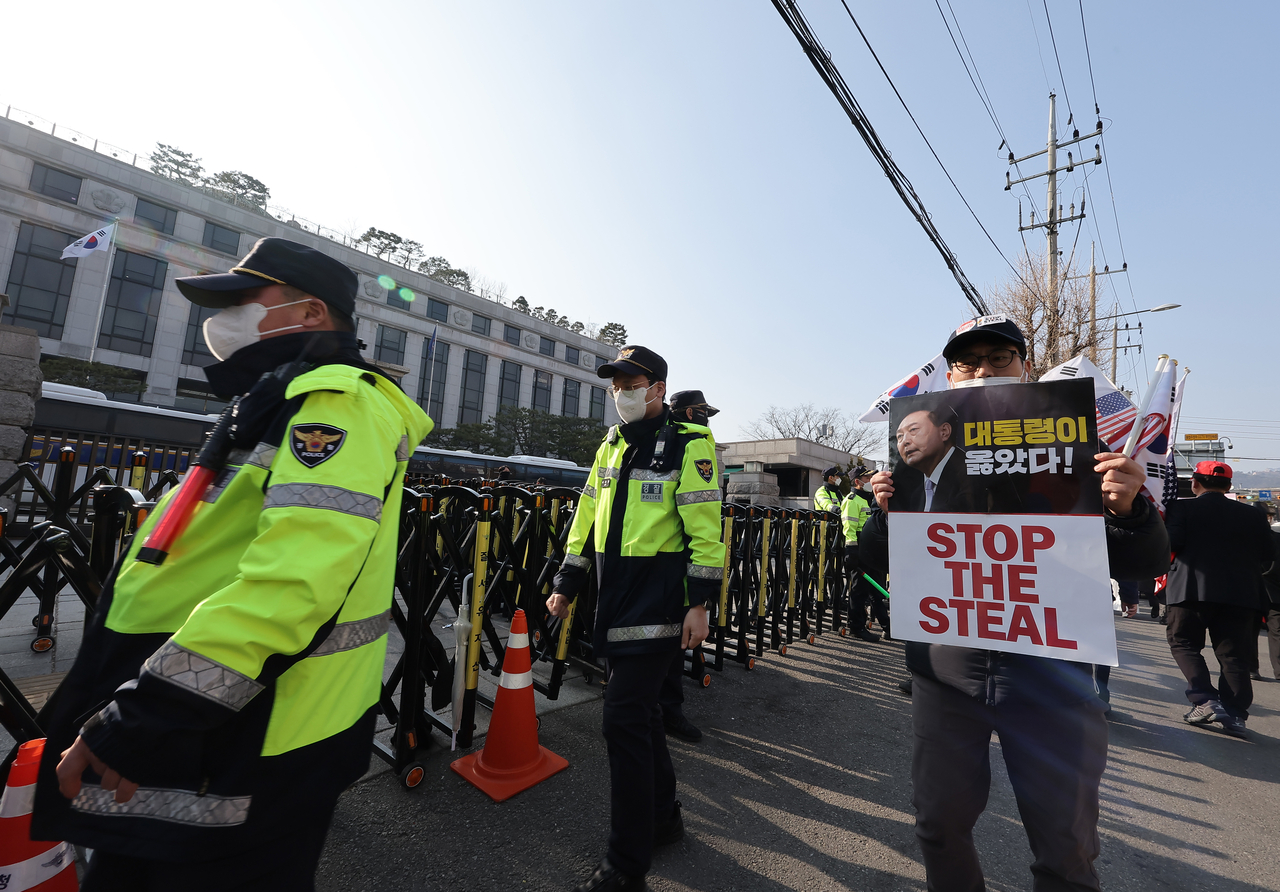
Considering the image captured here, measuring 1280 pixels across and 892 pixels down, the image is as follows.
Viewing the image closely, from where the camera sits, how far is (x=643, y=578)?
2.38 metres

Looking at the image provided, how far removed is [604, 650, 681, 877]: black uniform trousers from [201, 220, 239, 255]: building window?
44298 mm

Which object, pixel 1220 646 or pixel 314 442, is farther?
pixel 1220 646

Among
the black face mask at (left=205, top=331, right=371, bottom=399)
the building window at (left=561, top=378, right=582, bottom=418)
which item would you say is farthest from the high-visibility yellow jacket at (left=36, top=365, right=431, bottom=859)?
the building window at (left=561, top=378, right=582, bottom=418)

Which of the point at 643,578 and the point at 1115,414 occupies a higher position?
the point at 1115,414

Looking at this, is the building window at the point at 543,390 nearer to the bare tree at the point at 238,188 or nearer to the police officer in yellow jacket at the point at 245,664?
A: the bare tree at the point at 238,188

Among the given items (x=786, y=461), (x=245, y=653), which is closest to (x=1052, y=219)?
(x=786, y=461)

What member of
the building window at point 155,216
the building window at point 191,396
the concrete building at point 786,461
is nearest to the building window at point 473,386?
the building window at point 191,396

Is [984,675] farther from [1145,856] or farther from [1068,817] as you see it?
[1145,856]

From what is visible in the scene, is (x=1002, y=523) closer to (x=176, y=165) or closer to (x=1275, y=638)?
(x=1275, y=638)

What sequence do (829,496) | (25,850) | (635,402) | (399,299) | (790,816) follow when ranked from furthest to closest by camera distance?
(399,299), (829,496), (790,816), (635,402), (25,850)

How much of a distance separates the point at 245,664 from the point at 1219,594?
666 cm

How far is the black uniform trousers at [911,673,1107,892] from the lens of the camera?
60.4 inches

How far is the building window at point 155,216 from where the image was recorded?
32.3 m

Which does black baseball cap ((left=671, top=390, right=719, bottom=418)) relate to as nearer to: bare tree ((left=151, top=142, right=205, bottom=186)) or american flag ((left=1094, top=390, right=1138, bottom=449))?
american flag ((left=1094, top=390, right=1138, bottom=449))
